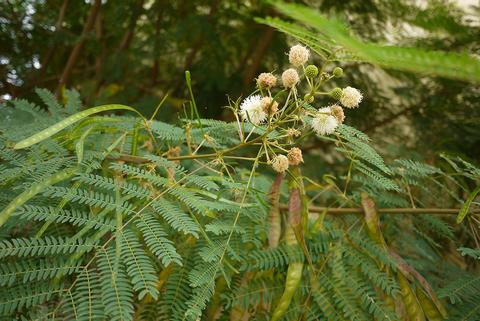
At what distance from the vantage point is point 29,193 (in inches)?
38.6

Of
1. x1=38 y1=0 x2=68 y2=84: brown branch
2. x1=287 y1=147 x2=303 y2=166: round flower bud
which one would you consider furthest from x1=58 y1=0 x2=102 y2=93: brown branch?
x1=287 y1=147 x2=303 y2=166: round flower bud

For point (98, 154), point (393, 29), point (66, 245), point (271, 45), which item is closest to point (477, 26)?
point (393, 29)

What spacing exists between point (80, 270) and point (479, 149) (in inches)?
80.4

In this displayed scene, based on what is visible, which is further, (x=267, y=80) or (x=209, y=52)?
(x=209, y=52)

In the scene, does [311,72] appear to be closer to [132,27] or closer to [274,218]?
[274,218]

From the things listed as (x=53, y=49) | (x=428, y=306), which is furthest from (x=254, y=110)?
(x=53, y=49)

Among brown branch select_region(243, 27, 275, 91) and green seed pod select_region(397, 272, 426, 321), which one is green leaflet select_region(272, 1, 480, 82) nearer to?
green seed pod select_region(397, 272, 426, 321)

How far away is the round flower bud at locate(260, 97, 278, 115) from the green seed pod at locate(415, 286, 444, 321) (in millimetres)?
707

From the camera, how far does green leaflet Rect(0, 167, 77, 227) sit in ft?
3.02

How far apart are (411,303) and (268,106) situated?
709 mm

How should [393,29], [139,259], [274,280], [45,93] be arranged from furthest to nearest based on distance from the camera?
[393,29] → [45,93] → [274,280] → [139,259]

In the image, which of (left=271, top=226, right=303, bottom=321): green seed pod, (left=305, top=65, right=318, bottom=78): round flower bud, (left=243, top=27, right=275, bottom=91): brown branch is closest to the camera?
(left=305, top=65, right=318, bottom=78): round flower bud

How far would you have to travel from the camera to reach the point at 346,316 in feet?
4.03

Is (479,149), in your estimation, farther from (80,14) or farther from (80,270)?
(80,14)
